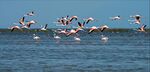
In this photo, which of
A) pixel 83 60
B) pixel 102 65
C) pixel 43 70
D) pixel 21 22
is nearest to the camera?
pixel 43 70

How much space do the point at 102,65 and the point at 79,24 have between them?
5202 millimetres

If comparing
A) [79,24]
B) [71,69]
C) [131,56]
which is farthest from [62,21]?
[71,69]

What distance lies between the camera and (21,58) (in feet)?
132

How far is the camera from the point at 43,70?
1281 inches

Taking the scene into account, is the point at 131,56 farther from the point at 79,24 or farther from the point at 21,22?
the point at 21,22

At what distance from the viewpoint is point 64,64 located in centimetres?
3534

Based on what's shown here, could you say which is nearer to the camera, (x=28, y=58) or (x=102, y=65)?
(x=102, y=65)

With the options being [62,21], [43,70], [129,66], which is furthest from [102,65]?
[62,21]

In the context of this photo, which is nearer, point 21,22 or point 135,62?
point 135,62

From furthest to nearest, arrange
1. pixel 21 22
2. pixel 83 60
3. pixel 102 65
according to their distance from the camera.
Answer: pixel 21 22
pixel 83 60
pixel 102 65

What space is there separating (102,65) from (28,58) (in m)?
6.84

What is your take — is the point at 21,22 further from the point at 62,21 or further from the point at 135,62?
the point at 135,62

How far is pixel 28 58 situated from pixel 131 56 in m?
6.38

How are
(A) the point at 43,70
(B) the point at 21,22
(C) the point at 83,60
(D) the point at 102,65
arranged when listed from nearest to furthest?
1. (A) the point at 43,70
2. (D) the point at 102,65
3. (C) the point at 83,60
4. (B) the point at 21,22
